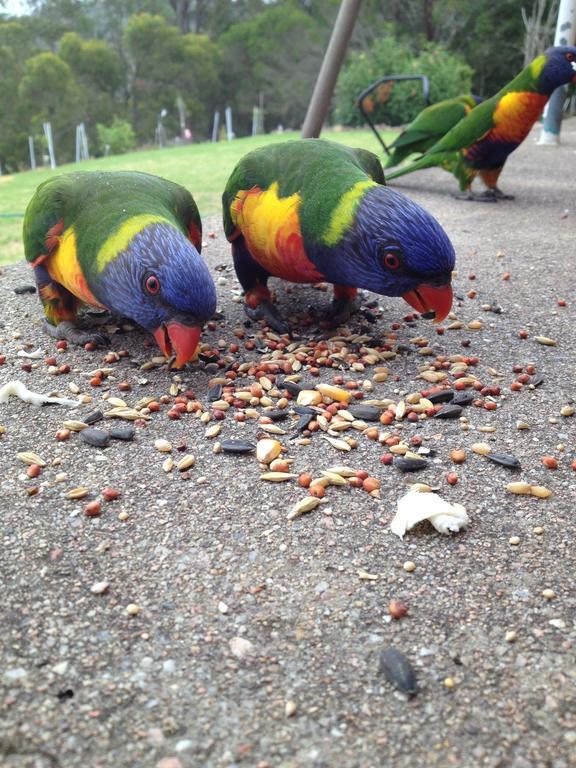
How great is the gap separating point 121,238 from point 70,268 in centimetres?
51

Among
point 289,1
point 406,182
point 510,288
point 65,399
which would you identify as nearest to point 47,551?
point 65,399

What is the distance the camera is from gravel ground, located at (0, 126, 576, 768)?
1.57 metres

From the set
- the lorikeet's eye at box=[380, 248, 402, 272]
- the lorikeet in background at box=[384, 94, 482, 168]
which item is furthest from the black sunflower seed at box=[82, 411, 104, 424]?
the lorikeet in background at box=[384, 94, 482, 168]

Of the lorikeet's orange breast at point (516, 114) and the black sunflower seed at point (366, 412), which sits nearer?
the black sunflower seed at point (366, 412)

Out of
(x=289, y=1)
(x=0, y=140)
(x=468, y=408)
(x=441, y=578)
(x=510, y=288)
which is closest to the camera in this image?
(x=441, y=578)

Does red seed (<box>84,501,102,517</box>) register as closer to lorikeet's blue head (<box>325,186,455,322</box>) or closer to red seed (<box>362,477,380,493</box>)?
red seed (<box>362,477,380,493</box>)

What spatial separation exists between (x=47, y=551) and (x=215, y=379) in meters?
1.40

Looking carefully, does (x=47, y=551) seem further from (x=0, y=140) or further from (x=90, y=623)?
(x=0, y=140)

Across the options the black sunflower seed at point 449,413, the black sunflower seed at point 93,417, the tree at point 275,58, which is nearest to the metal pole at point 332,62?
the black sunflower seed at point 449,413

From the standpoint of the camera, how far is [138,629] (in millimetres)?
1891

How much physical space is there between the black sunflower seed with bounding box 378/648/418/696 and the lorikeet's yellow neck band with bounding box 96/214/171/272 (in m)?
2.14

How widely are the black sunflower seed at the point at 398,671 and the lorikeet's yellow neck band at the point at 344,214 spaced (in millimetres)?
2094

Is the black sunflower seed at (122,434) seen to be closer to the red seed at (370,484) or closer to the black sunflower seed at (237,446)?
the black sunflower seed at (237,446)

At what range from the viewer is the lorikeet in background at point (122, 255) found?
2939 mm
